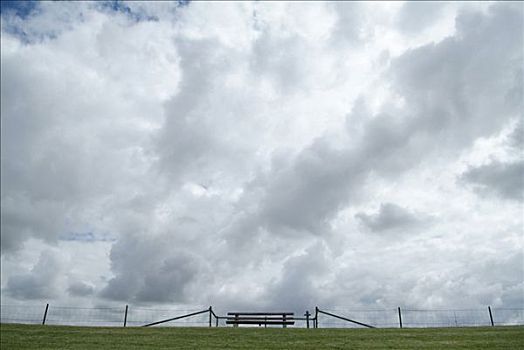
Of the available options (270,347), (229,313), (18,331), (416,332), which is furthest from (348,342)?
(18,331)

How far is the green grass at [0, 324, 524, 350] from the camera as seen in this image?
21000 millimetres

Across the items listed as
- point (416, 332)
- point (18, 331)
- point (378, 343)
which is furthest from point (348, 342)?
point (18, 331)

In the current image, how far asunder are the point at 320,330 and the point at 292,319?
5.17 m

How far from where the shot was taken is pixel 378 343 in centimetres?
2194

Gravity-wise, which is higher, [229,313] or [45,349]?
[229,313]

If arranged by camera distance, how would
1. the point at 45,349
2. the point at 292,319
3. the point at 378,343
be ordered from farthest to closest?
the point at 292,319 < the point at 378,343 < the point at 45,349

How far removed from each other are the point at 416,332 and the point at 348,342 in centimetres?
627

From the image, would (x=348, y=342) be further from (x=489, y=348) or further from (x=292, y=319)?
(x=292, y=319)

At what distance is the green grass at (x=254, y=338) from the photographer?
21.0 meters

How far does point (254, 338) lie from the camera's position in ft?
78.3

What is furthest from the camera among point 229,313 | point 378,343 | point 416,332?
point 229,313

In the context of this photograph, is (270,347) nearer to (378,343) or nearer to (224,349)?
(224,349)

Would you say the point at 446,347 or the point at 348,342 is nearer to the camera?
the point at 446,347

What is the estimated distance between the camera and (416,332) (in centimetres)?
2606
